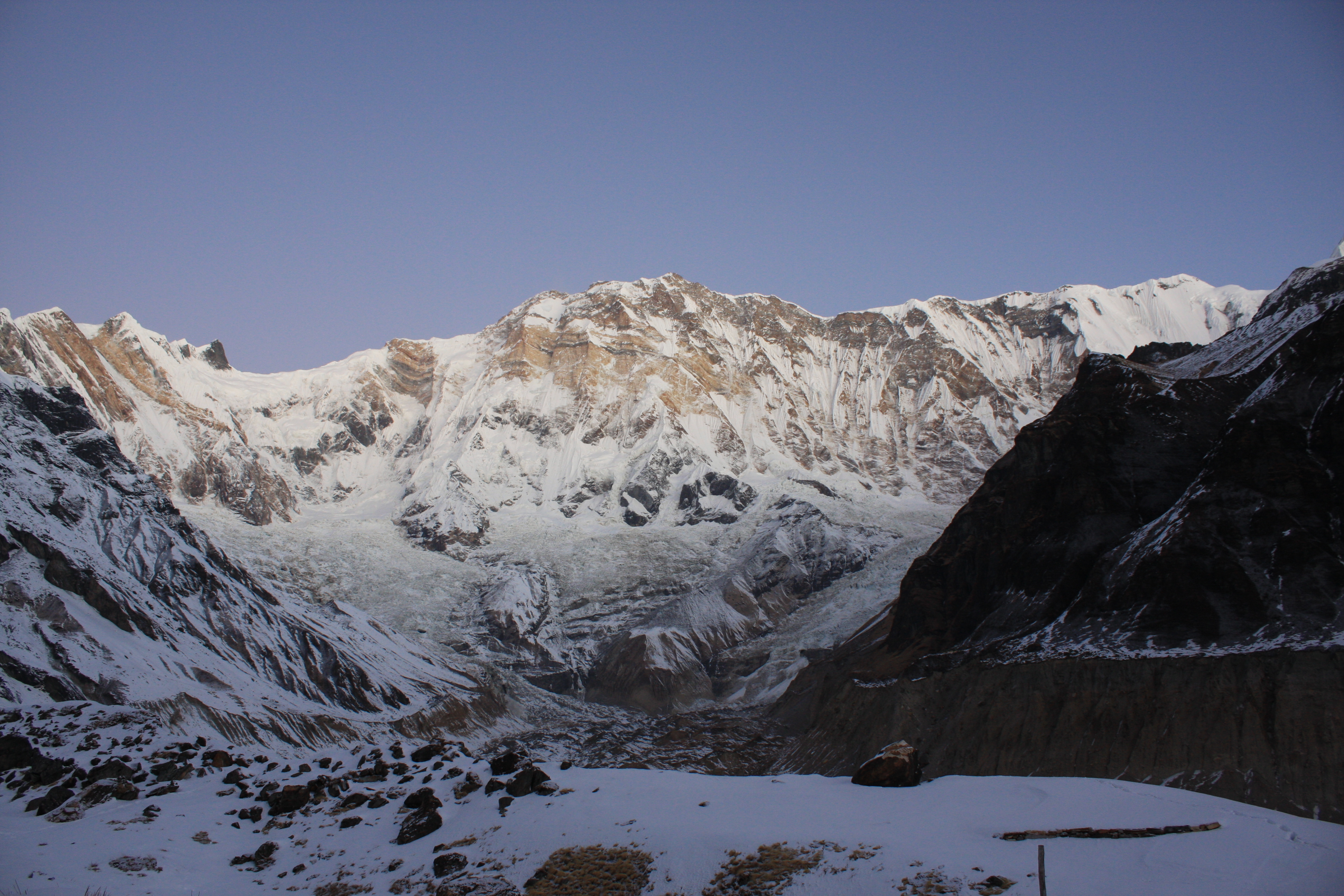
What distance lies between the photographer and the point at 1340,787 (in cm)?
4000

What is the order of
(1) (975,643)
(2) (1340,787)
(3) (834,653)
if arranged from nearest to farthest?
(2) (1340,787) → (1) (975,643) → (3) (834,653)

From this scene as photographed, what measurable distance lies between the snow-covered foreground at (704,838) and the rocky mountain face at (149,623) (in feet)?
139

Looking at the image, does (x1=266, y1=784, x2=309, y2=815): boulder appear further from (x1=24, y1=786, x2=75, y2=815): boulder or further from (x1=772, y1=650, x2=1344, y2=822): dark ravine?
(x1=772, y1=650, x2=1344, y2=822): dark ravine

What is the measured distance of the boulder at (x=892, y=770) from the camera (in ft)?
79.9

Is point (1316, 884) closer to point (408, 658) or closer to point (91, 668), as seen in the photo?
point (91, 668)

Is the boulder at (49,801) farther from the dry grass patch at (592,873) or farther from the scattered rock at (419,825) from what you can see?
the dry grass patch at (592,873)

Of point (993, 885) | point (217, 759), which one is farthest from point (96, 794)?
point (993, 885)

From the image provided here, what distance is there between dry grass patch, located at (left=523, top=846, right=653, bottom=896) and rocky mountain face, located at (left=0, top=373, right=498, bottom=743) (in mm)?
51389

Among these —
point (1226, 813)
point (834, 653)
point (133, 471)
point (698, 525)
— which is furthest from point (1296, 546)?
point (698, 525)

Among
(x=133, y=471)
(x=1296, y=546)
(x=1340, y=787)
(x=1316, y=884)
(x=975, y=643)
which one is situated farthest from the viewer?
(x=133, y=471)

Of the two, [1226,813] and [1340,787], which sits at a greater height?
[1226,813]

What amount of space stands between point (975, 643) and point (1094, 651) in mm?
16360

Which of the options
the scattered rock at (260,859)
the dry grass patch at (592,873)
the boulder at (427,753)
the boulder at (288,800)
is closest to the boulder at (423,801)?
the boulder at (288,800)

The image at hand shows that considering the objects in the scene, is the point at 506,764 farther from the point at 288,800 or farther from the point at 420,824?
the point at 288,800
